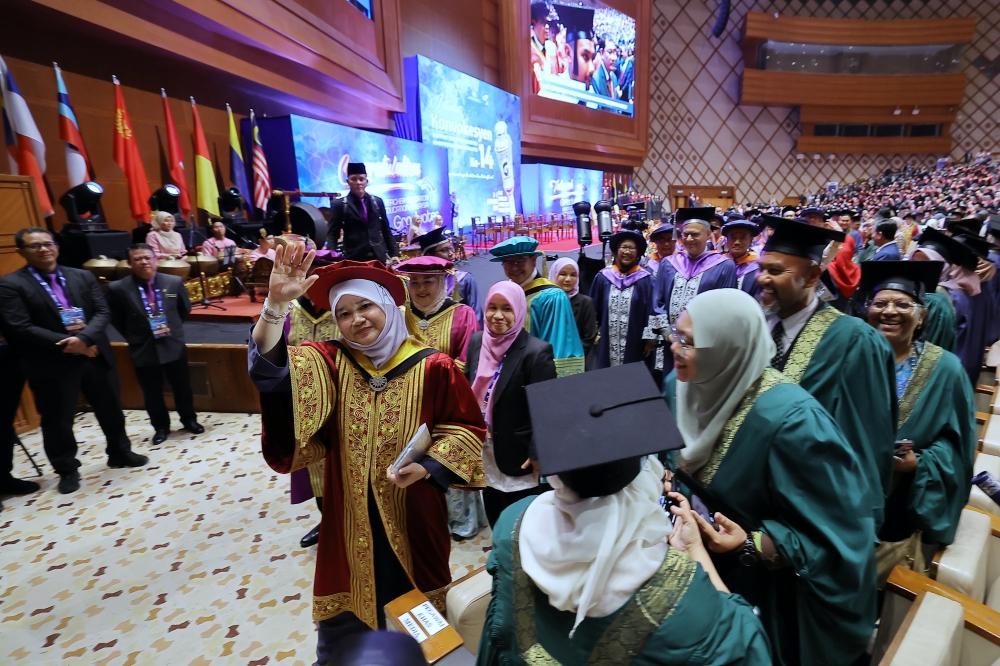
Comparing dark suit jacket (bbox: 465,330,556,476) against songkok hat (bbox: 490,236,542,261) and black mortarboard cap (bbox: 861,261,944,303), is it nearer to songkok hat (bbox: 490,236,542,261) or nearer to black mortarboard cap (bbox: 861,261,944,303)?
songkok hat (bbox: 490,236,542,261)

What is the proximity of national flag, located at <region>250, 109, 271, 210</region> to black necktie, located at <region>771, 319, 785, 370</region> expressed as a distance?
814 cm

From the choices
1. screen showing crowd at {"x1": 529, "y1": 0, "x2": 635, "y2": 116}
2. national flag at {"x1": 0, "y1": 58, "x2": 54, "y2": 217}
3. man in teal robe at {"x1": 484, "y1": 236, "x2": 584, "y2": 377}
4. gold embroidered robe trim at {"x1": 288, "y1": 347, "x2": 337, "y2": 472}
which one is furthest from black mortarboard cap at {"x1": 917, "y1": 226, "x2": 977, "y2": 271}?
screen showing crowd at {"x1": 529, "y1": 0, "x2": 635, "y2": 116}

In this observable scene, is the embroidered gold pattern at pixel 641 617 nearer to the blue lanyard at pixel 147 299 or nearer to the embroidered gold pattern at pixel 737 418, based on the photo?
the embroidered gold pattern at pixel 737 418

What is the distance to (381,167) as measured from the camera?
1002cm

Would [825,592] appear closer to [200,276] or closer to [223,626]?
[223,626]

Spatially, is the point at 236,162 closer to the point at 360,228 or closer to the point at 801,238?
the point at 360,228

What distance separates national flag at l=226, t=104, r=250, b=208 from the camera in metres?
7.97

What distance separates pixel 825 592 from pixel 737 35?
1068 inches

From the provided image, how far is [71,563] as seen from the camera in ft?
9.32

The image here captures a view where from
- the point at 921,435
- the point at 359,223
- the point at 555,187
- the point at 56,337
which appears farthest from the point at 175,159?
the point at 555,187

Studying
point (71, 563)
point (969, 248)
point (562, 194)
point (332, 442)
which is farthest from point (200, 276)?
point (562, 194)

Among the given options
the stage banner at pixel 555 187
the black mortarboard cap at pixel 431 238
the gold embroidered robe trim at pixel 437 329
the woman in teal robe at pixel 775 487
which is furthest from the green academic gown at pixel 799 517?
the stage banner at pixel 555 187

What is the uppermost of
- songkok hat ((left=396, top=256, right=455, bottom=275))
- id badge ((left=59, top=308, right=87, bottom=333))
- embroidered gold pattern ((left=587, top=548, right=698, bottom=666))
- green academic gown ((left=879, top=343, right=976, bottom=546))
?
songkok hat ((left=396, top=256, right=455, bottom=275))

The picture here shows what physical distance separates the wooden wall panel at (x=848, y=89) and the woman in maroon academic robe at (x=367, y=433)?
82.3ft
